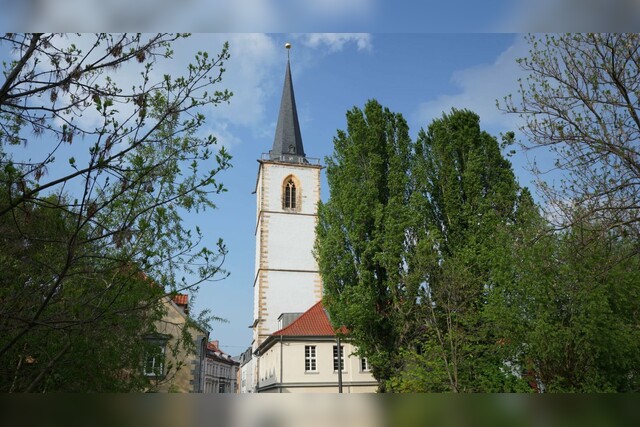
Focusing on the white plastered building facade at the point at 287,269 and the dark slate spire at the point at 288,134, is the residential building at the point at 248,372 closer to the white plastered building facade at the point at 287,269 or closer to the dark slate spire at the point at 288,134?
the white plastered building facade at the point at 287,269

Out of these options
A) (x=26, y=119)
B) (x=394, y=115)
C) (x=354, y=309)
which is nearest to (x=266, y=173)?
(x=394, y=115)

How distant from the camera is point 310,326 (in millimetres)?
25578

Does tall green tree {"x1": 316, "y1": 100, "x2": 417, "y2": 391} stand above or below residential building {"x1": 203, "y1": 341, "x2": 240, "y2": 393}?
above

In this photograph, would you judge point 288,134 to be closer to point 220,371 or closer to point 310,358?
point 310,358

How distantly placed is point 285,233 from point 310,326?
9229mm

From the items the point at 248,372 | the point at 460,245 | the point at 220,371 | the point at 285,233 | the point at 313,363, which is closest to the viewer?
the point at 460,245

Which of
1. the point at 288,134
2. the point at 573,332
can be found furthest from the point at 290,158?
the point at 573,332

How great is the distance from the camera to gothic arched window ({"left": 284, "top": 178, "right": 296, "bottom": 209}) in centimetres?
3488

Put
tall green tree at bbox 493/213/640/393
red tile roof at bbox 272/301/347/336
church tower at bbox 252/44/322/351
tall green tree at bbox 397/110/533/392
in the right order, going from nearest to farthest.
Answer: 1. tall green tree at bbox 493/213/640/393
2. tall green tree at bbox 397/110/533/392
3. red tile roof at bbox 272/301/347/336
4. church tower at bbox 252/44/322/351

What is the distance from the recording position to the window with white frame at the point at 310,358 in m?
24.4

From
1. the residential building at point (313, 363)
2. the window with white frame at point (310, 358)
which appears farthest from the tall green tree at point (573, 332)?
the window with white frame at point (310, 358)

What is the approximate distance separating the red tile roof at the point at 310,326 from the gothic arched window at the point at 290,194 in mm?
9825

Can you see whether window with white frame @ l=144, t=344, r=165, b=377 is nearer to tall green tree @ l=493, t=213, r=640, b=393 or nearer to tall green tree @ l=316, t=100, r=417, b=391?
tall green tree @ l=493, t=213, r=640, b=393

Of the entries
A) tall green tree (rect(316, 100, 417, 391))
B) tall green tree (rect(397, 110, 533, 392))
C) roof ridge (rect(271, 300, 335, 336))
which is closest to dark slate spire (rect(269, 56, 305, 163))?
roof ridge (rect(271, 300, 335, 336))
